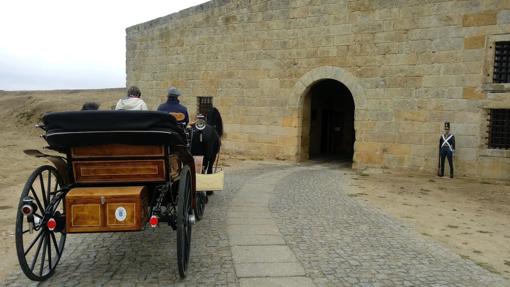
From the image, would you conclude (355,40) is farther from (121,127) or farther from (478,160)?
(121,127)

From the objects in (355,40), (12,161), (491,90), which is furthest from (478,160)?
(12,161)

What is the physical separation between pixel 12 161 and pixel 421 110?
12.3 metres

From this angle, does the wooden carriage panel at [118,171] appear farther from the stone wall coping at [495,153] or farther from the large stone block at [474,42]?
the large stone block at [474,42]

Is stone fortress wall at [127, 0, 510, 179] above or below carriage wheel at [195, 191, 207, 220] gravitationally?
above

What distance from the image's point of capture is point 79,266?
4051 mm

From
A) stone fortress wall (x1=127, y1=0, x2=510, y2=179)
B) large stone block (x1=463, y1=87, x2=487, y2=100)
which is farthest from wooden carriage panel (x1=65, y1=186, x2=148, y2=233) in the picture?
large stone block (x1=463, y1=87, x2=487, y2=100)

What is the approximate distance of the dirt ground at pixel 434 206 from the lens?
4.96 m

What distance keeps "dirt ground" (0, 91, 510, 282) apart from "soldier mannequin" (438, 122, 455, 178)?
1.40ft

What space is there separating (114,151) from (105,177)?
277 millimetres

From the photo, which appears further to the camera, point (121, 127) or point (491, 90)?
point (491, 90)

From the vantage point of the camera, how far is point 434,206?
742cm

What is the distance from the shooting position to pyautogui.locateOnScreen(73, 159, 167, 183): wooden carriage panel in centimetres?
375

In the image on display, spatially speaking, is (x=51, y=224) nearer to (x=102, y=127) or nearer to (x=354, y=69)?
(x=102, y=127)

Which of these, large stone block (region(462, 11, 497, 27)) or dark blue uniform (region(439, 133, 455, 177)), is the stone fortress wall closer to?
large stone block (region(462, 11, 497, 27))
